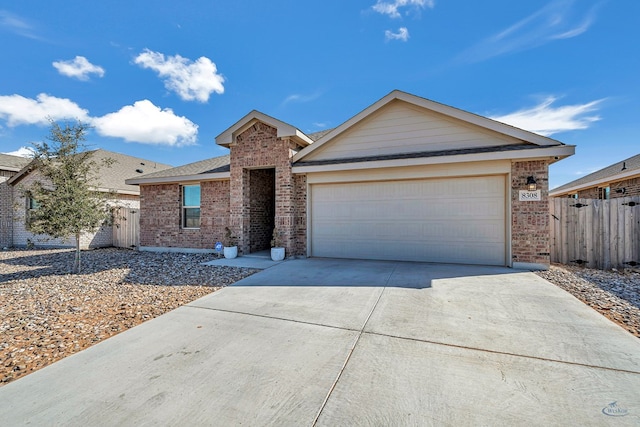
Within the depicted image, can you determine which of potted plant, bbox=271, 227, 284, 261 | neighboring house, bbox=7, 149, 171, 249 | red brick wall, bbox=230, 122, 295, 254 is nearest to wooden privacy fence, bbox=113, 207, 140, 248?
neighboring house, bbox=7, 149, 171, 249

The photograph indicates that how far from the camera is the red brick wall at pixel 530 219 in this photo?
21.7 ft

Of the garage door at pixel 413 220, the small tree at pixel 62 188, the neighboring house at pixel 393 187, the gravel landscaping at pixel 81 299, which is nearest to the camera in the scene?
the gravel landscaping at pixel 81 299

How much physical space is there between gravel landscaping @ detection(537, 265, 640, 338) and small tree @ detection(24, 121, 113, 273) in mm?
10712

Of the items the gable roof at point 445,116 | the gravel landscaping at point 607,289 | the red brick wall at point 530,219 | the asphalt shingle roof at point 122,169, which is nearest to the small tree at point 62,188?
the gable roof at point 445,116

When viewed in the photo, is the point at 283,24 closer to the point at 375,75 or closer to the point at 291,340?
the point at 375,75

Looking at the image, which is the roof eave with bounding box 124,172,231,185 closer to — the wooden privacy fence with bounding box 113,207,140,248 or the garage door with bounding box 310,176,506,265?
the wooden privacy fence with bounding box 113,207,140,248

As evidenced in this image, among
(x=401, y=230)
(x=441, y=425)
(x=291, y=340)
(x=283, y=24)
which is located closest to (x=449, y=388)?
(x=441, y=425)

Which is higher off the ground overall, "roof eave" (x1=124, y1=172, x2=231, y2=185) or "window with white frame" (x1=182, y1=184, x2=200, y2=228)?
"roof eave" (x1=124, y1=172, x2=231, y2=185)

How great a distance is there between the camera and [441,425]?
1836mm

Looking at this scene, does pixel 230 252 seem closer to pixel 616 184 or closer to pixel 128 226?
pixel 128 226

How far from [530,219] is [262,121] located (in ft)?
26.7

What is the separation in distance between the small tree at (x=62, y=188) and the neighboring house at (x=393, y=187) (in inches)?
135

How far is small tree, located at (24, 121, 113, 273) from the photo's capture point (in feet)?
21.0

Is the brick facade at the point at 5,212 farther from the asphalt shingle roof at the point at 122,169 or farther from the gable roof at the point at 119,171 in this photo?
the asphalt shingle roof at the point at 122,169
